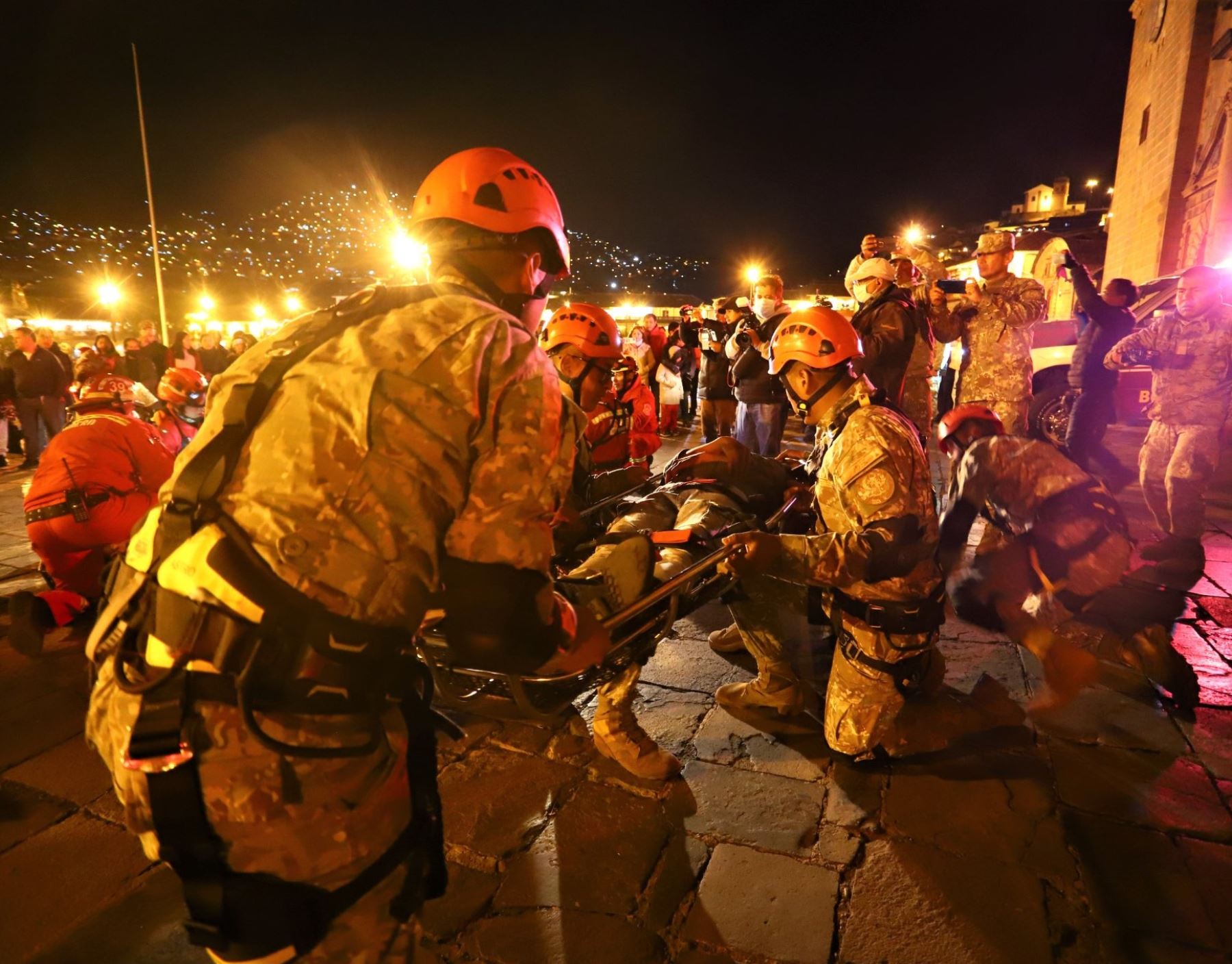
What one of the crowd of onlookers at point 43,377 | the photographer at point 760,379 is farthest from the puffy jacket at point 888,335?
the crowd of onlookers at point 43,377

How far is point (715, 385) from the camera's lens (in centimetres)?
1044

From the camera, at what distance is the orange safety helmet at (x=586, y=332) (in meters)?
4.43

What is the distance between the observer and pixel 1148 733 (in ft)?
11.6

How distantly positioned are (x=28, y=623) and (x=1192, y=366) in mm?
8942

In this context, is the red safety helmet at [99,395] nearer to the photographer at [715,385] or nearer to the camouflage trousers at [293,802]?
the camouflage trousers at [293,802]

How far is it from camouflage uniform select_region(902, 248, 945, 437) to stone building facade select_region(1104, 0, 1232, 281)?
14.9 meters

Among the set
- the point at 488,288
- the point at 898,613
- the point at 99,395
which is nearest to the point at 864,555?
the point at 898,613

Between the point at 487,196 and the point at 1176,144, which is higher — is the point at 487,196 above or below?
below

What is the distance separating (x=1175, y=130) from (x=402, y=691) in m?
26.9

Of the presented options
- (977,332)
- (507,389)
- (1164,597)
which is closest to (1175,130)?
(977,332)

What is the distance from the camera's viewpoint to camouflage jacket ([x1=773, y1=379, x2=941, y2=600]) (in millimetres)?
2979

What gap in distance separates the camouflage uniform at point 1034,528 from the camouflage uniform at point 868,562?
536 mm

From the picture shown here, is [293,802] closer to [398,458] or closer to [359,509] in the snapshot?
[359,509]

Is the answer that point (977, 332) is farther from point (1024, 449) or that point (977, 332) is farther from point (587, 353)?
point (587, 353)
